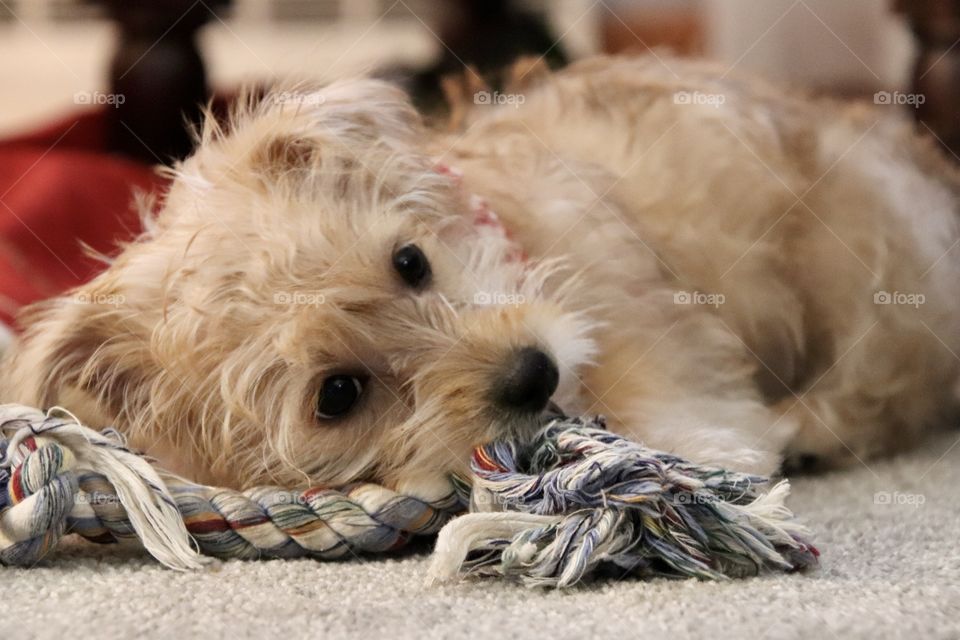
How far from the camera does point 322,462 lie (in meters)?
1.71

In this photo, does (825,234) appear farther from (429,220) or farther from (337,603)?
(337,603)

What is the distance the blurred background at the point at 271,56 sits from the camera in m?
2.76

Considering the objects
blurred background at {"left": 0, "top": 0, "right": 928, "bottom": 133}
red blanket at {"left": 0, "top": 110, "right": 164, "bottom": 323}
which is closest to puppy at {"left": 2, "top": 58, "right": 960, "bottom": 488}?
blurred background at {"left": 0, "top": 0, "right": 928, "bottom": 133}

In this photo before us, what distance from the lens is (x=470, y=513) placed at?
1.47 m

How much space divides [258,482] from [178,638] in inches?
22.3

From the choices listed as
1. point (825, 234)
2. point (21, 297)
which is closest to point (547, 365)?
point (825, 234)
